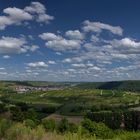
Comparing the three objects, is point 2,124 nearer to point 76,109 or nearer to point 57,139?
point 57,139

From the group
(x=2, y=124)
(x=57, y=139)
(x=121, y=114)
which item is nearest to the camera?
(x=57, y=139)

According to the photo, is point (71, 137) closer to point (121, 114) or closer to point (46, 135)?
point (46, 135)

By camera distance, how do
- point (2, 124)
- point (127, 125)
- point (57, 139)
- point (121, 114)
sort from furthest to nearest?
point (121, 114), point (127, 125), point (2, 124), point (57, 139)

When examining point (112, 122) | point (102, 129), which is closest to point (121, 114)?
point (112, 122)

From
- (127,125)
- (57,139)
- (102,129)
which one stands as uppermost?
(57,139)

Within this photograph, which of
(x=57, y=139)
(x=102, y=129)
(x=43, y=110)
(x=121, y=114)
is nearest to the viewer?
(x=57, y=139)

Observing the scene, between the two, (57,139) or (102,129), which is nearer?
(57,139)

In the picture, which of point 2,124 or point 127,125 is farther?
point 127,125

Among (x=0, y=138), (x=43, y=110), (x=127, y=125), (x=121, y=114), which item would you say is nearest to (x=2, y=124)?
(x=0, y=138)

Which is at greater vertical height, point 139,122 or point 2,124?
point 2,124
